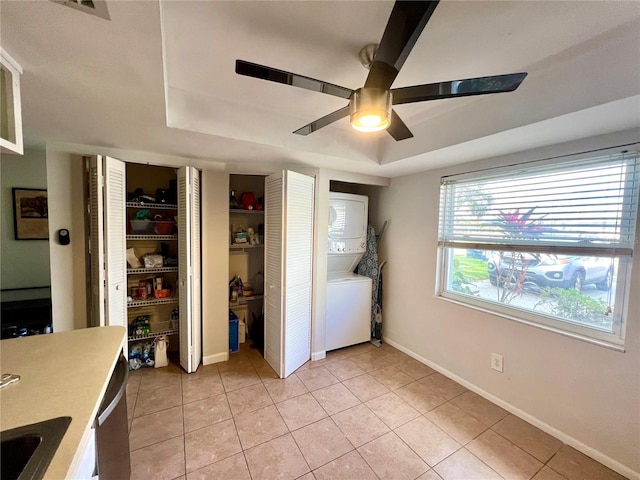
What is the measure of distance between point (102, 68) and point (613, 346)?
2.98m

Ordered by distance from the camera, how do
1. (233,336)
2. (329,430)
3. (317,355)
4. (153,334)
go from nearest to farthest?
(329,430)
(153,334)
(317,355)
(233,336)

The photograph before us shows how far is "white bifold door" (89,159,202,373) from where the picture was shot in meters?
1.91

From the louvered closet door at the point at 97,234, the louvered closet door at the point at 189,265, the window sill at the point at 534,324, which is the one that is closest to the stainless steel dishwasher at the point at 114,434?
the louvered closet door at the point at 97,234

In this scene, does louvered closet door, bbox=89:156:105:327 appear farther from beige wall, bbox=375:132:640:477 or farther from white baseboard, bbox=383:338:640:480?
white baseboard, bbox=383:338:640:480

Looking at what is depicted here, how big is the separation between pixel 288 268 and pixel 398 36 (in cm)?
185

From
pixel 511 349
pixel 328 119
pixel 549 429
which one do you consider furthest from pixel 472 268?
pixel 328 119

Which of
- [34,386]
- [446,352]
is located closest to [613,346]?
[446,352]

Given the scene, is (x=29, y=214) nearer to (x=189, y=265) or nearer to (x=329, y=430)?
(x=189, y=265)

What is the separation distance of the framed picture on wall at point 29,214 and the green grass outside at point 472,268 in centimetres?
407

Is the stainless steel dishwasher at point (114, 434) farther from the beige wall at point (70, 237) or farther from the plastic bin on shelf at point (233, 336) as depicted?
the plastic bin on shelf at point (233, 336)

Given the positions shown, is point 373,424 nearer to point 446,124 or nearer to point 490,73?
point 446,124

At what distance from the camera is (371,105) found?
3.42 feet

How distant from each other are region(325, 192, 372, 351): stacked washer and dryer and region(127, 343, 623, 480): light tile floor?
Answer: 50 centimetres

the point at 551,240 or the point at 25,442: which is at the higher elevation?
the point at 551,240
